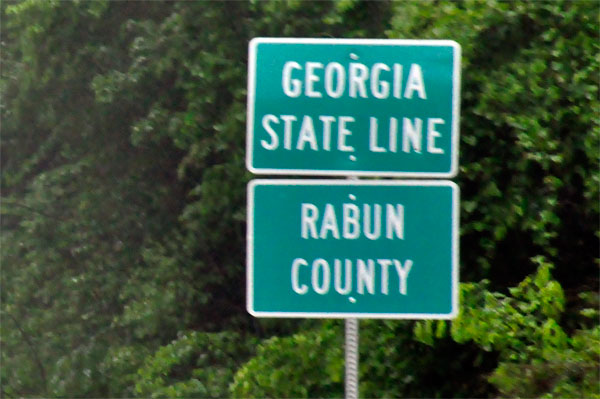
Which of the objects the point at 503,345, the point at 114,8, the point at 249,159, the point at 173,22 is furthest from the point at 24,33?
the point at 249,159

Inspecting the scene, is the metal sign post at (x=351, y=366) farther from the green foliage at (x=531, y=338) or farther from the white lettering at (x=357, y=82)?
the green foliage at (x=531, y=338)

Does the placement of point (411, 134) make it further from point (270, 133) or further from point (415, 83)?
point (270, 133)

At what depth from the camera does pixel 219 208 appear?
6.94m

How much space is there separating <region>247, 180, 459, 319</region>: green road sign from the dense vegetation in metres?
1.99

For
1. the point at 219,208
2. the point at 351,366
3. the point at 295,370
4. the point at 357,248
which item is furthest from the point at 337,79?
the point at 219,208

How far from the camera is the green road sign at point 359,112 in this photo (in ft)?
8.68

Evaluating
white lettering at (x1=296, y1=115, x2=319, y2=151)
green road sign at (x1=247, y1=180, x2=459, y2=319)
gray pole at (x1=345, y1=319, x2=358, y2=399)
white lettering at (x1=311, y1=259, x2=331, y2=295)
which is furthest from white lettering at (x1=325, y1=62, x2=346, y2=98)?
gray pole at (x1=345, y1=319, x2=358, y2=399)

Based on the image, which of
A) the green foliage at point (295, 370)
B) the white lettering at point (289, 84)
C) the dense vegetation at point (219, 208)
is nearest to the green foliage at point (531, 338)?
the dense vegetation at point (219, 208)

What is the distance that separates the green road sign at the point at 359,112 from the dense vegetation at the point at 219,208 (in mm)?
2108

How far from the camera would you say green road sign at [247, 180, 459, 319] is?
2.64m

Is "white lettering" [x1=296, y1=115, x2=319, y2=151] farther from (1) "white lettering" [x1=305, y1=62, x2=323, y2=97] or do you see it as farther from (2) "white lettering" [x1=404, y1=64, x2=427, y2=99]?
(2) "white lettering" [x1=404, y1=64, x2=427, y2=99]

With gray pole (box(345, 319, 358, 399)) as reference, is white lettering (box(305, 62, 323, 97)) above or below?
above

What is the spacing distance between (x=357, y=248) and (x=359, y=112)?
0.35 meters

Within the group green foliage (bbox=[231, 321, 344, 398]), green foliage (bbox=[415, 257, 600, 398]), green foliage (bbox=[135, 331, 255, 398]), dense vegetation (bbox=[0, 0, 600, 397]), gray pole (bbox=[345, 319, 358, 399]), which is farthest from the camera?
green foliage (bbox=[135, 331, 255, 398])
